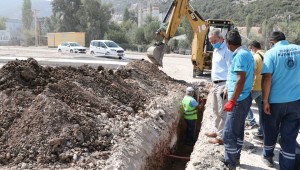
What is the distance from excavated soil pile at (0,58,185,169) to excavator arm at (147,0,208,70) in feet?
13.9

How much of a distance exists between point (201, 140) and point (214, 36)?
6.74 feet

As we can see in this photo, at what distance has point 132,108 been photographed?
732cm

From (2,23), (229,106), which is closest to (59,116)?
(229,106)

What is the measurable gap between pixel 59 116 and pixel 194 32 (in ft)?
30.6

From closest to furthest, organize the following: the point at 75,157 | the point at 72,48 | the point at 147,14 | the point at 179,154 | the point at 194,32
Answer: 1. the point at 75,157
2. the point at 179,154
3. the point at 194,32
4. the point at 72,48
5. the point at 147,14

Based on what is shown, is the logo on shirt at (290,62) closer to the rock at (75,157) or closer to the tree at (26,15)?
the rock at (75,157)

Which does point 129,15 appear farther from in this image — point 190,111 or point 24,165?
point 24,165

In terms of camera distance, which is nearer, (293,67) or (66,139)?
(293,67)

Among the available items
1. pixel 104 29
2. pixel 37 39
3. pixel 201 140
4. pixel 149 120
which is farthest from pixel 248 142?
pixel 37 39

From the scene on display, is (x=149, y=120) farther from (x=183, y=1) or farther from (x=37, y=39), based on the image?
(x=37, y=39)

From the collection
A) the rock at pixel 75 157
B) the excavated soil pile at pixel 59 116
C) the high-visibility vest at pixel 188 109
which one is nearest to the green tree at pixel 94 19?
the excavated soil pile at pixel 59 116

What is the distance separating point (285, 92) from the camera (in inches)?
172

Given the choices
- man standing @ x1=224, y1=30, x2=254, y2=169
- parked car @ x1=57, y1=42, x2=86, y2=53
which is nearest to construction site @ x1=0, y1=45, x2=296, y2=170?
man standing @ x1=224, y1=30, x2=254, y2=169

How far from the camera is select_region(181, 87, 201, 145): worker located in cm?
771
